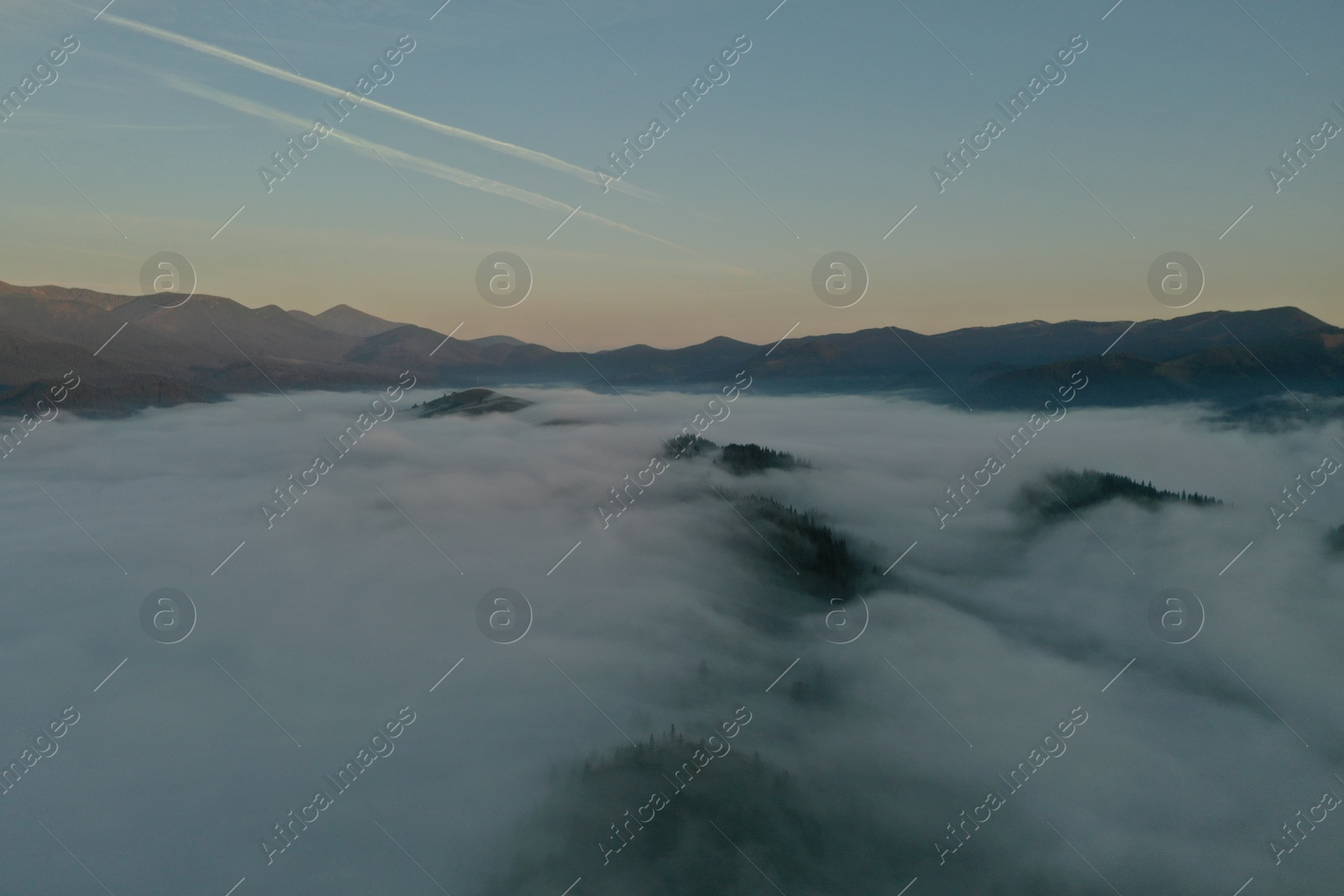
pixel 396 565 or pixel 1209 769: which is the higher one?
pixel 396 565

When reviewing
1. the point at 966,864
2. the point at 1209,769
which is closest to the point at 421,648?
the point at 966,864

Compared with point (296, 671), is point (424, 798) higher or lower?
lower

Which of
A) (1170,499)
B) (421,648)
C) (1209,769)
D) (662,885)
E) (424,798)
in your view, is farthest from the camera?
(1170,499)

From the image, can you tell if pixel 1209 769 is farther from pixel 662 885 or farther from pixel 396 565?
pixel 396 565

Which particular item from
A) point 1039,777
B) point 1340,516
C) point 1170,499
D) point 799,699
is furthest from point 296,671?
point 1340,516

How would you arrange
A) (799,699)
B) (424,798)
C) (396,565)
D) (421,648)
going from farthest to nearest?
(396,565) < (421,648) < (799,699) < (424,798)

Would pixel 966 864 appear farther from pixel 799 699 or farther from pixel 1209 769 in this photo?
pixel 1209 769

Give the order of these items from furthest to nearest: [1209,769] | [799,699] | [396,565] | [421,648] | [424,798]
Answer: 1. [396,565]
2. [421,648]
3. [799,699]
4. [1209,769]
5. [424,798]

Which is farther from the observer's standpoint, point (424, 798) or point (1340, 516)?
point (1340, 516)

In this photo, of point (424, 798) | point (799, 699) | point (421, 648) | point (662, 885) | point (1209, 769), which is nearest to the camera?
point (662, 885)

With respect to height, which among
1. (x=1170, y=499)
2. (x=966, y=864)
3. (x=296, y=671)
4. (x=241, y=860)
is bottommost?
(x=1170, y=499)

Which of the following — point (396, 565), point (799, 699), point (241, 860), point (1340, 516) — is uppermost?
point (396, 565)
